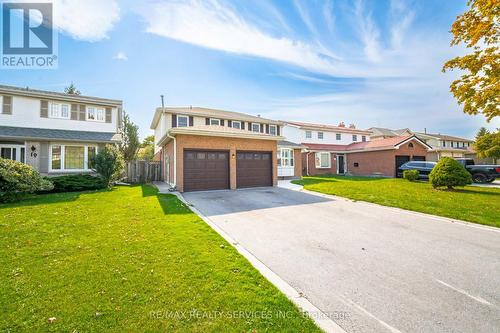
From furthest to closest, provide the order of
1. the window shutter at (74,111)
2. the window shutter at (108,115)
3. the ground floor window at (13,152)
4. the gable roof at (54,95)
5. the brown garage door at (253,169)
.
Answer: the window shutter at (108,115), the window shutter at (74,111), the gable roof at (54,95), the ground floor window at (13,152), the brown garage door at (253,169)

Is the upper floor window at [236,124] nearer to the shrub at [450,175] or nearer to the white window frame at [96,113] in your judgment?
the white window frame at [96,113]

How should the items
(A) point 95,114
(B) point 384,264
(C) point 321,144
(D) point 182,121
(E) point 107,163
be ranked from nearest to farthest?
(B) point 384,264
(E) point 107,163
(A) point 95,114
(D) point 182,121
(C) point 321,144

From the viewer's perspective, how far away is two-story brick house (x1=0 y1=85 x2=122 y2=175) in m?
15.2

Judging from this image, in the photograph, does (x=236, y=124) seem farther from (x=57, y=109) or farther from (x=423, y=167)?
(x=423, y=167)

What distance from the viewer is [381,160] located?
23703 mm

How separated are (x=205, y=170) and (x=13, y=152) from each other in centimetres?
1385

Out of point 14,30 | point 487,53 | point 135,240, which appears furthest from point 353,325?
point 14,30

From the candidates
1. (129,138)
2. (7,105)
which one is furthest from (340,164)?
(7,105)

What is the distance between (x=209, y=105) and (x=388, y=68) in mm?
18325

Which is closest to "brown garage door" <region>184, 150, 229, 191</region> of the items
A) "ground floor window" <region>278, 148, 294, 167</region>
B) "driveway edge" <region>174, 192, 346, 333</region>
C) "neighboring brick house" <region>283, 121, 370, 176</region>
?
"driveway edge" <region>174, 192, 346, 333</region>

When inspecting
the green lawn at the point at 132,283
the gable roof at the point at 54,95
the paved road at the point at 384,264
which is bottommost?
the paved road at the point at 384,264

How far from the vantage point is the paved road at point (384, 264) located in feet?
8.86

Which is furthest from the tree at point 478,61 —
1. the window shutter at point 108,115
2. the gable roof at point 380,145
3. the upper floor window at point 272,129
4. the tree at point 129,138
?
the tree at point 129,138

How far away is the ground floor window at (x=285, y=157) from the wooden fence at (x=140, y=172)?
1161cm
